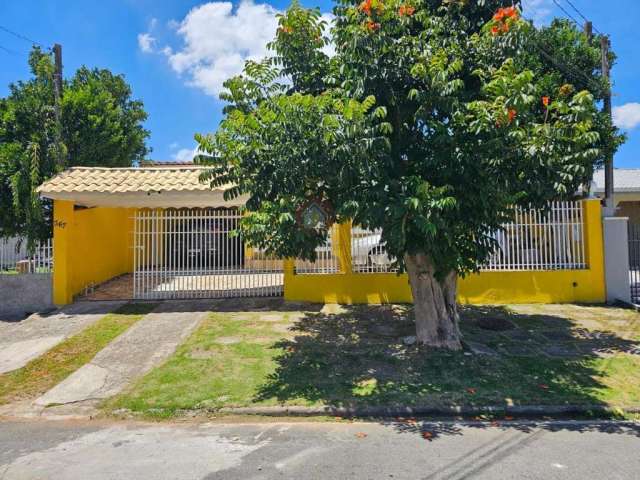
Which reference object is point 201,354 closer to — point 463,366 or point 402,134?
point 463,366

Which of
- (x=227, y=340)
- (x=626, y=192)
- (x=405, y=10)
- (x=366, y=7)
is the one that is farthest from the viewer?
(x=626, y=192)

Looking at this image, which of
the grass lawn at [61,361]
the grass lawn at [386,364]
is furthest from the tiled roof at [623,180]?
the grass lawn at [61,361]

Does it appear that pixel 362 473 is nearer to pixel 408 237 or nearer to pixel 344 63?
pixel 408 237

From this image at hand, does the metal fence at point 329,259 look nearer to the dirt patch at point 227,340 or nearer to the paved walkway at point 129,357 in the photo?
the paved walkway at point 129,357

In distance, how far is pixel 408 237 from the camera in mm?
5398

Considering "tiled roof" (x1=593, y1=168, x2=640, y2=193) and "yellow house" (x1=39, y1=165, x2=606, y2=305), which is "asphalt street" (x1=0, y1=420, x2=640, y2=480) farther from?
"tiled roof" (x1=593, y1=168, x2=640, y2=193)

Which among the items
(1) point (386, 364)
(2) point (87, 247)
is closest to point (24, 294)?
(2) point (87, 247)

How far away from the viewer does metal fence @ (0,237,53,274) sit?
9.72 meters

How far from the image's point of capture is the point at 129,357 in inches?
265

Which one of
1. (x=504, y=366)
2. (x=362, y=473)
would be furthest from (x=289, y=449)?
(x=504, y=366)

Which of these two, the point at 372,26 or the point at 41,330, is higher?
the point at 372,26

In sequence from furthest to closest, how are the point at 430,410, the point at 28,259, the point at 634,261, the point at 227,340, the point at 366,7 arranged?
1. the point at 634,261
2. the point at 28,259
3. the point at 227,340
4. the point at 366,7
5. the point at 430,410

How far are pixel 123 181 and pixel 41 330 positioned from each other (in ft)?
11.7

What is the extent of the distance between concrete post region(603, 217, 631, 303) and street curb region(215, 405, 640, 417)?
5.69 meters
